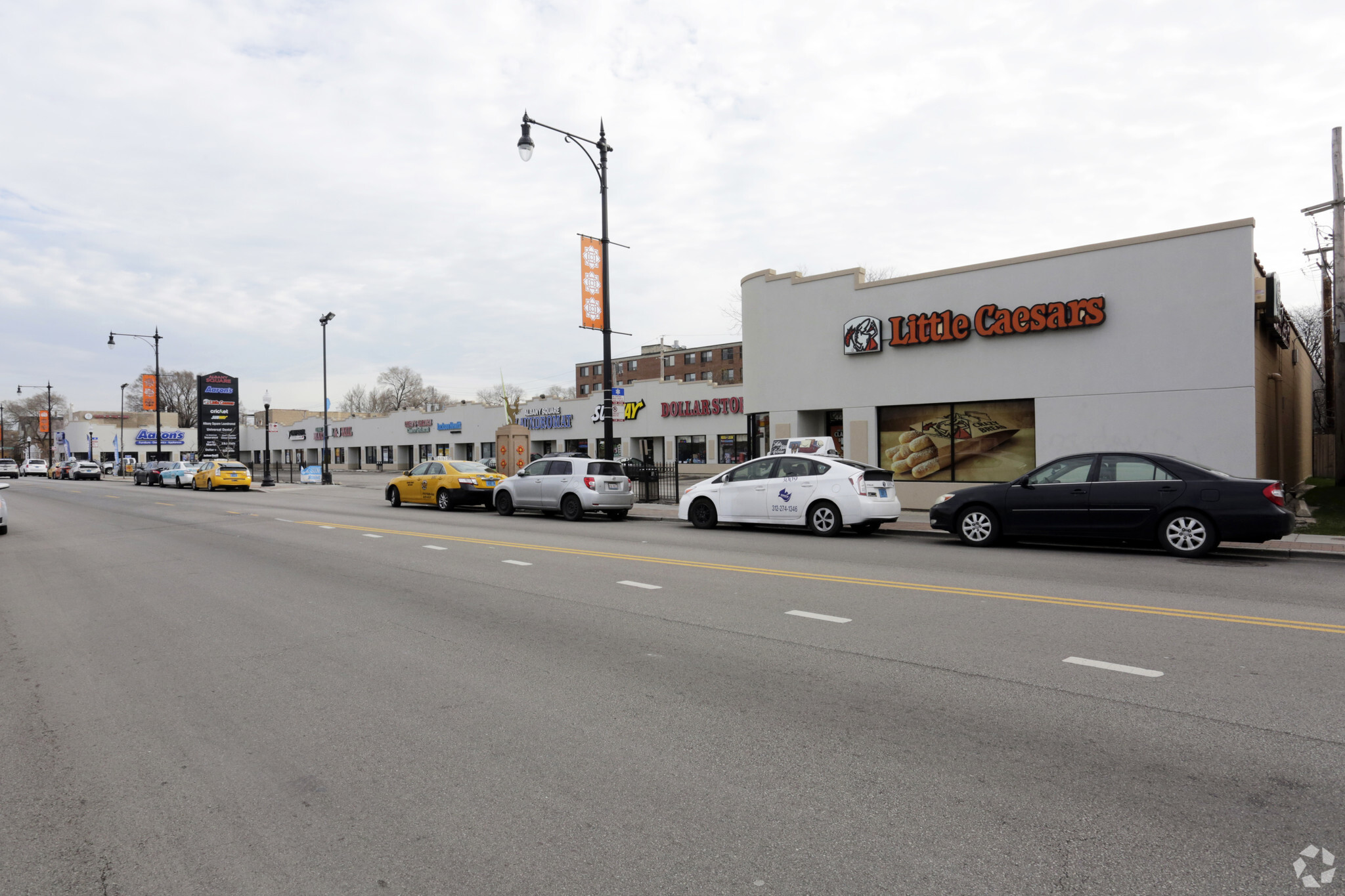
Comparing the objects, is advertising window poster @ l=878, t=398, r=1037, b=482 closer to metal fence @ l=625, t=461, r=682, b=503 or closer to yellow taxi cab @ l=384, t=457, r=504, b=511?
metal fence @ l=625, t=461, r=682, b=503

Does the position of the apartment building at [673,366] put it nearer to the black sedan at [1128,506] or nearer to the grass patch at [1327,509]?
the grass patch at [1327,509]

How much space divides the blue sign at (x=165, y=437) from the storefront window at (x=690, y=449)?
254ft

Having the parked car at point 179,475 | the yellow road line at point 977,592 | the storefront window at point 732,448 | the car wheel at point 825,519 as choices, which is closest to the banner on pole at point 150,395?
the parked car at point 179,475

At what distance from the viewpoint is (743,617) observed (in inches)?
288

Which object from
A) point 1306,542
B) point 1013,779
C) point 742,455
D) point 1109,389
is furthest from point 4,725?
point 742,455

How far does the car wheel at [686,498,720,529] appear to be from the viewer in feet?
52.7

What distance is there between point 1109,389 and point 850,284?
6.17 meters

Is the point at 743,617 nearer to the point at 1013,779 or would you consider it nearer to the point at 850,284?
the point at 1013,779

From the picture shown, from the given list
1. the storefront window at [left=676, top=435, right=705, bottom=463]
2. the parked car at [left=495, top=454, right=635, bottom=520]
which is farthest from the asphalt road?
the storefront window at [left=676, top=435, right=705, bottom=463]

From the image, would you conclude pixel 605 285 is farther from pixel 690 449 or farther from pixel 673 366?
pixel 673 366

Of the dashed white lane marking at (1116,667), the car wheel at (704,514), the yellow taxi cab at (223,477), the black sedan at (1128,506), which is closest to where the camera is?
the dashed white lane marking at (1116,667)

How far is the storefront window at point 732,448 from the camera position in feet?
138

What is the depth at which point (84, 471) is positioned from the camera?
192 feet

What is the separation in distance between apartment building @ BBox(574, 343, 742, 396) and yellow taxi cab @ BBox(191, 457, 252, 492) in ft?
124
